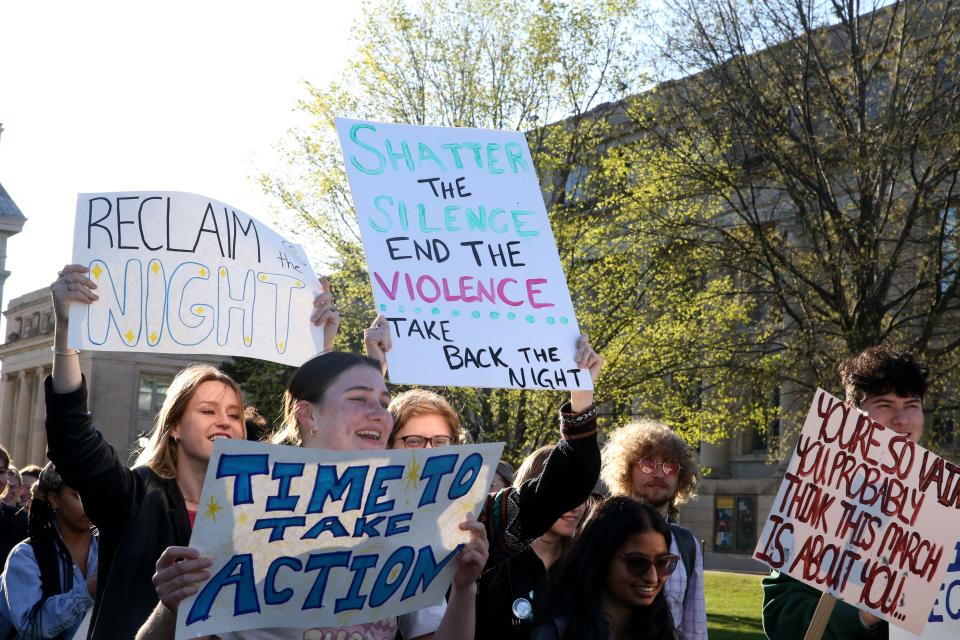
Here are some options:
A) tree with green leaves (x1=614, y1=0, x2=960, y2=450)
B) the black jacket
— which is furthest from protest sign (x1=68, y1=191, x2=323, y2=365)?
tree with green leaves (x1=614, y1=0, x2=960, y2=450)

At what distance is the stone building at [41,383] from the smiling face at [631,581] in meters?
57.1

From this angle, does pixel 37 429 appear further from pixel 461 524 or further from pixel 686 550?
pixel 461 524

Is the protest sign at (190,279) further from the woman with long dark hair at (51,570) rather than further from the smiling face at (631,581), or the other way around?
the smiling face at (631,581)

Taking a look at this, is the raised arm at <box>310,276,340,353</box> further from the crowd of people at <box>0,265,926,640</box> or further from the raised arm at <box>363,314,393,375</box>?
the raised arm at <box>363,314,393,375</box>

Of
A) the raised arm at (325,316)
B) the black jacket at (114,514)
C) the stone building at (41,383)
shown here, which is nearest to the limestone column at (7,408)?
the stone building at (41,383)

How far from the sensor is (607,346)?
2056 cm

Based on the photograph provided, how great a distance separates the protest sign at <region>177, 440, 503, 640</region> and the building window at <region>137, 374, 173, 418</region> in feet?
218

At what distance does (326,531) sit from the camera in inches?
117

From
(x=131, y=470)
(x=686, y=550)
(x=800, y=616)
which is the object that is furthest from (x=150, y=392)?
(x=800, y=616)

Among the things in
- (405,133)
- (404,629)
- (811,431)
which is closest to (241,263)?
(405,133)

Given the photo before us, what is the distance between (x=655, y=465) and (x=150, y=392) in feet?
216

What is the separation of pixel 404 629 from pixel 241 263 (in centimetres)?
181

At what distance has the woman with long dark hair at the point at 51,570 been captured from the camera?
16.6 ft

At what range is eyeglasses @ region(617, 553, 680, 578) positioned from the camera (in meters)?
3.81
